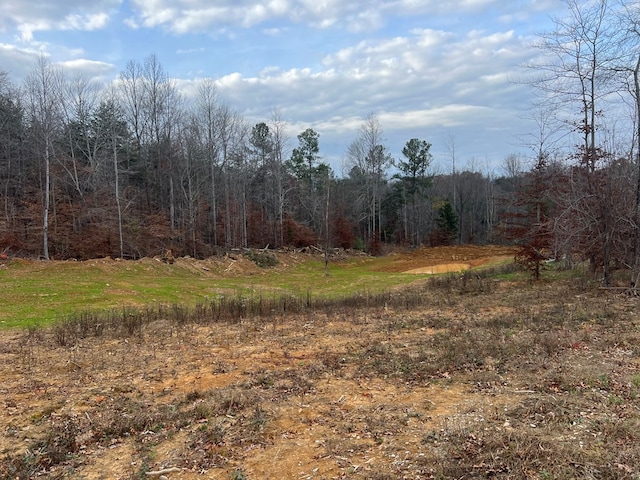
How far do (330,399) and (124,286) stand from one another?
45.6 feet

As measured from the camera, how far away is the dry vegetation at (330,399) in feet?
12.2

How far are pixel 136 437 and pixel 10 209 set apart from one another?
2922cm

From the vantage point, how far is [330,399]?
17.3 ft

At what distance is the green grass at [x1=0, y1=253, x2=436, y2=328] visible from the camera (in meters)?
13.3

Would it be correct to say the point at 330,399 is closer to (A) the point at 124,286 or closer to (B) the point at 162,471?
(B) the point at 162,471

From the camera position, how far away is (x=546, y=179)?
16453 mm

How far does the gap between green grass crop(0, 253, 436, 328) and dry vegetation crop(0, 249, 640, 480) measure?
399 centimetres

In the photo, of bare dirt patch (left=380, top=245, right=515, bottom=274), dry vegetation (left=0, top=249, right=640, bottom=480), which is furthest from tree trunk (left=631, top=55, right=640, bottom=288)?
bare dirt patch (left=380, top=245, right=515, bottom=274)

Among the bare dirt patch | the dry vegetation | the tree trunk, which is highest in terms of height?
the tree trunk

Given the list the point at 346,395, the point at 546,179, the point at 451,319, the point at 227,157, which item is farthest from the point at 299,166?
the point at 346,395

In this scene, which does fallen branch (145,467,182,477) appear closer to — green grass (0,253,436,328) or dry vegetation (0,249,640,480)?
dry vegetation (0,249,640,480)

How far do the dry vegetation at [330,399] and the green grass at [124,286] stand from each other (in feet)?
13.1

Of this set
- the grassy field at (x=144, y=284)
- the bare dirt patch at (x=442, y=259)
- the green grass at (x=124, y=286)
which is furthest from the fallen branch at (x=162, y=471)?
the bare dirt patch at (x=442, y=259)

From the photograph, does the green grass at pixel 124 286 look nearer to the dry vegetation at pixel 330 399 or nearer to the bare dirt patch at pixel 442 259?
the dry vegetation at pixel 330 399
